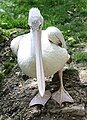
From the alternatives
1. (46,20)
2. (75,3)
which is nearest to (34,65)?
(46,20)

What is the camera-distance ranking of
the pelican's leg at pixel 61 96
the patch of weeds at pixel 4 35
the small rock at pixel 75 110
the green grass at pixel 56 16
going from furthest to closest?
the green grass at pixel 56 16 < the patch of weeds at pixel 4 35 < the pelican's leg at pixel 61 96 < the small rock at pixel 75 110

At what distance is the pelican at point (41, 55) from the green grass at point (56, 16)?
1.13 m

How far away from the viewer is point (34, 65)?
3.95 meters

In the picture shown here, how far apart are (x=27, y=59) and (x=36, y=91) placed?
60 centimetres

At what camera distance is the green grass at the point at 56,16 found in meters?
5.75

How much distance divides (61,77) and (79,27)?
1.81 meters

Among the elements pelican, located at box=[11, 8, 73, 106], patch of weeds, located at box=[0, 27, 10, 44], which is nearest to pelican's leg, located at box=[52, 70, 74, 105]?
pelican, located at box=[11, 8, 73, 106]

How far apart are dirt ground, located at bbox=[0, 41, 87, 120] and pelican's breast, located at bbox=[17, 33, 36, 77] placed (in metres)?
0.41

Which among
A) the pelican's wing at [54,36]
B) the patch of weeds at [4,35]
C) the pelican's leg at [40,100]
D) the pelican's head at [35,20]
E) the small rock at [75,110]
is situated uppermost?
the pelican's head at [35,20]

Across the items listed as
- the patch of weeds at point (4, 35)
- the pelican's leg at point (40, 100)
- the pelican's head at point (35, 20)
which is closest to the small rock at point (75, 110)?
the pelican's leg at point (40, 100)

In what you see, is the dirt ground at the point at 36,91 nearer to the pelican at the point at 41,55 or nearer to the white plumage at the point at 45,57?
the pelican at the point at 41,55

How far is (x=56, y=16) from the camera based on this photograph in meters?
6.48

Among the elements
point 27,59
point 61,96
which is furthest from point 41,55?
point 61,96

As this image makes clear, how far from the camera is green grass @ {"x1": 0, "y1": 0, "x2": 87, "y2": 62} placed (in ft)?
18.9
